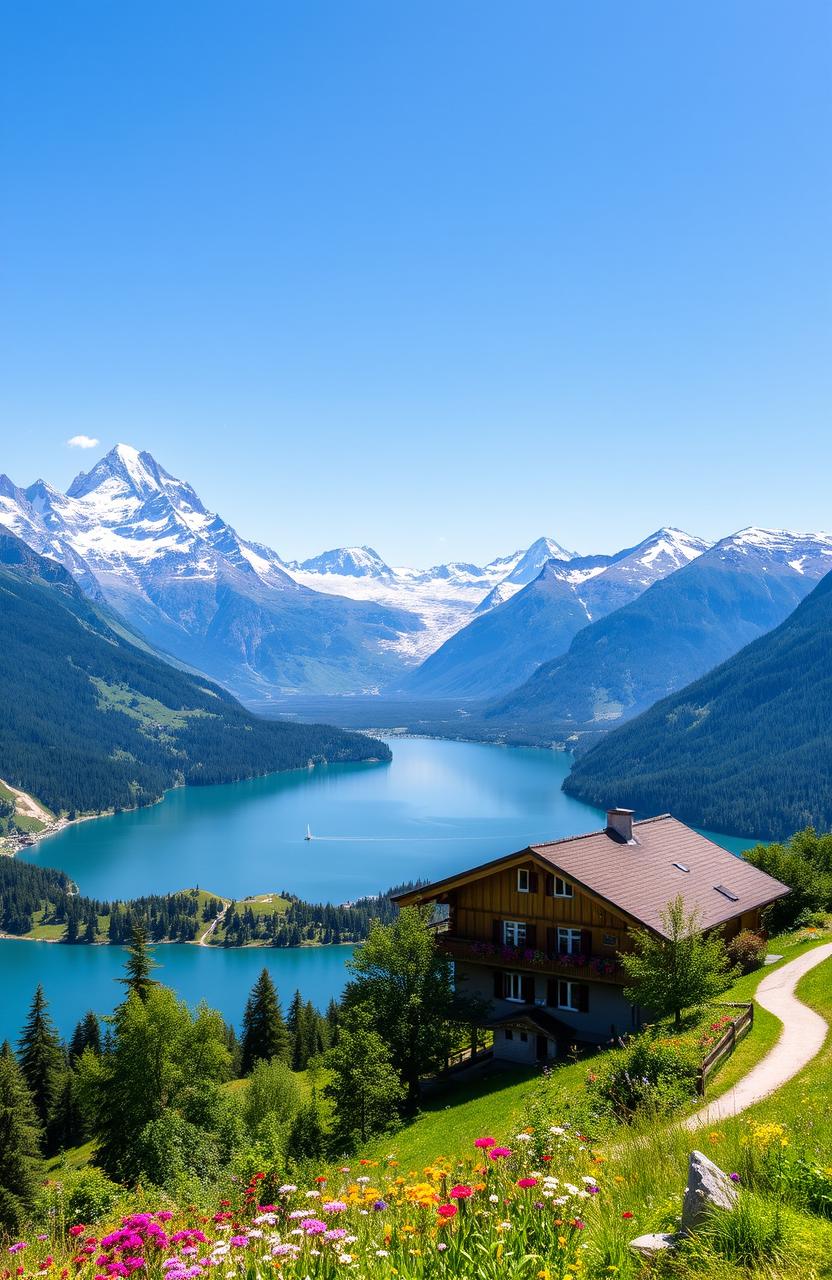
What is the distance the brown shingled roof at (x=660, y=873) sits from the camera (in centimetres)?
4150

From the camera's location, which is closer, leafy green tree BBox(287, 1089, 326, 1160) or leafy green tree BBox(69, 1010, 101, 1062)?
leafy green tree BBox(287, 1089, 326, 1160)

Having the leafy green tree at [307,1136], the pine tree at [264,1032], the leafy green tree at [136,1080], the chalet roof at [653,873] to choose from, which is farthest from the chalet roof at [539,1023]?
the pine tree at [264,1032]

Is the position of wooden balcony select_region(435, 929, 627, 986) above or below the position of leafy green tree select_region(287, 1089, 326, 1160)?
above

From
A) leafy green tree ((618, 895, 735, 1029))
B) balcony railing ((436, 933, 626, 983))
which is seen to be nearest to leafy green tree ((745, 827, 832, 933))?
balcony railing ((436, 933, 626, 983))

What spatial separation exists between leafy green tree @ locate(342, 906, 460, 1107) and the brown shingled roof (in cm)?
693

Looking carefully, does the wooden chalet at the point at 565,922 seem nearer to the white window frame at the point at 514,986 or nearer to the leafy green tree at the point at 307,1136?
the white window frame at the point at 514,986

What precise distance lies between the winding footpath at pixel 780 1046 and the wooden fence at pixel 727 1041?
2.53 feet

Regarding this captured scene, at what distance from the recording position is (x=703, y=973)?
31.6 m

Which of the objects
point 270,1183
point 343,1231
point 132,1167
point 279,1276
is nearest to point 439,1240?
point 343,1231

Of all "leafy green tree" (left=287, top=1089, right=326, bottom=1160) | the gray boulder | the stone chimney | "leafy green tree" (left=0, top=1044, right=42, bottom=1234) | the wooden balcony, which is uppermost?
the stone chimney

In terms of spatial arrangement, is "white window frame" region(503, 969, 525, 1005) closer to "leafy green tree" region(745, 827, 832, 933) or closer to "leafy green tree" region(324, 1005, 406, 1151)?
"leafy green tree" region(324, 1005, 406, 1151)

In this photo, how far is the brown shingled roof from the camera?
136 ft

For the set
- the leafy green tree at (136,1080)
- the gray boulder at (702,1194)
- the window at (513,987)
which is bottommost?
the leafy green tree at (136,1080)

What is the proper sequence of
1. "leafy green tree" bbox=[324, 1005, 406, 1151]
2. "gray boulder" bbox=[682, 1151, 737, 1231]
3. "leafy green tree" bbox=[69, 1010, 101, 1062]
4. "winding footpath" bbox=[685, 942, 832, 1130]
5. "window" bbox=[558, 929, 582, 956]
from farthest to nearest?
"leafy green tree" bbox=[69, 1010, 101, 1062] < "window" bbox=[558, 929, 582, 956] < "leafy green tree" bbox=[324, 1005, 406, 1151] < "winding footpath" bbox=[685, 942, 832, 1130] < "gray boulder" bbox=[682, 1151, 737, 1231]
